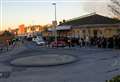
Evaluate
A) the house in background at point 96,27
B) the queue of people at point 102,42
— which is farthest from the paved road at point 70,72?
the house in background at point 96,27

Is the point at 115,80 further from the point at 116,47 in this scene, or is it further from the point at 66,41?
the point at 66,41

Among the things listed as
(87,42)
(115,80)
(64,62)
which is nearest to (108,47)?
(87,42)

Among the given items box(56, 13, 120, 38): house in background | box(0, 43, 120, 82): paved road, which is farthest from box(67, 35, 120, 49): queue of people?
box(0, 43, 120, 82): paved road

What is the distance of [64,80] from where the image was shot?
16.9 meters

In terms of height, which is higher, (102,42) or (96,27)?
(96,27)

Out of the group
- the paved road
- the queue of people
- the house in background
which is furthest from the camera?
the house in background

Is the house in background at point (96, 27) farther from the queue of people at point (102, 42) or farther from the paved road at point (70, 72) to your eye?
the paved road at point (70, 72)

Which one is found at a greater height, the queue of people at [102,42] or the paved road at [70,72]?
the queue of people at [102,42]

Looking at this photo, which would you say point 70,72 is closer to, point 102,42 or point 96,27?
point 102,42

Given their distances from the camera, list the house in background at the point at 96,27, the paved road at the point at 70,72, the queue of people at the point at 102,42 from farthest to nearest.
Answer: the house in background at the point at 96,27 → the queue of people at the point at 102,42 → the paved road at the point at 70,72

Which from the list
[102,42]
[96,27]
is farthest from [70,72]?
[96,27]

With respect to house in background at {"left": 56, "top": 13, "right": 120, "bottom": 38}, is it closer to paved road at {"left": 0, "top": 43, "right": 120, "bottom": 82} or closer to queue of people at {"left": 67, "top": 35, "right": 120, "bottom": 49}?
queue of people at {"left": 67, "top": 35, "right": 120, "bottom": 49}

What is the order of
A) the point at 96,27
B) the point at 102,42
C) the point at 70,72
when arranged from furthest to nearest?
the point at 96,27 < the point at 102,42 < the point at 70,72

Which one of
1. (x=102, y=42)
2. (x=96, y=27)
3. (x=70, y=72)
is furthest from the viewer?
(x=96, y=27)
